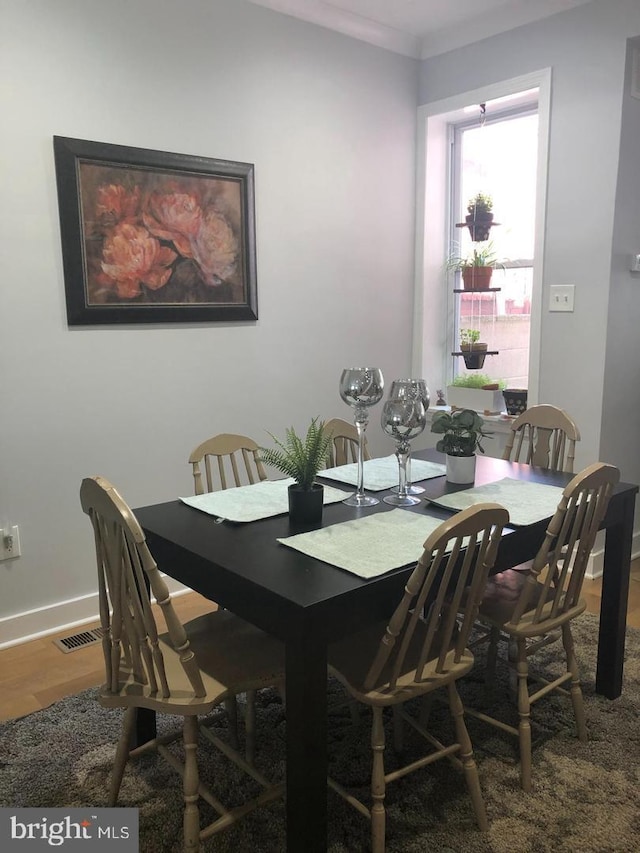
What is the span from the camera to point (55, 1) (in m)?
2.65

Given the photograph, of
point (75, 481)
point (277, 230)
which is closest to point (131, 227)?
point (277, 230)

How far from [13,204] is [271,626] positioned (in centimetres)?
195

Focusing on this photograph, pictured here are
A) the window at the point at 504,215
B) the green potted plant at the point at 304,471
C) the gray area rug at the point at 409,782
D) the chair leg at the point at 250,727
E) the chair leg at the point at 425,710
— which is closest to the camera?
the gray area rug at the point at 409,782

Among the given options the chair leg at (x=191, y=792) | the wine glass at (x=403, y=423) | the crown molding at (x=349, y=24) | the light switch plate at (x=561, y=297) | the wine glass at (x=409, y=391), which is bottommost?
the chair leg at (x=191, y=792)

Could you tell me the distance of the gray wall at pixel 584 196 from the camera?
3152 millimetres

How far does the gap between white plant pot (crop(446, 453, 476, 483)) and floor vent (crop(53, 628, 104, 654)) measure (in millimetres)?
1525

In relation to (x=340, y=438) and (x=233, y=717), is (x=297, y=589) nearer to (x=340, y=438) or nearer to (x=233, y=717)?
(x=233, y=717)

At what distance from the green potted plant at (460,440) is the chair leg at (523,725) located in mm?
570

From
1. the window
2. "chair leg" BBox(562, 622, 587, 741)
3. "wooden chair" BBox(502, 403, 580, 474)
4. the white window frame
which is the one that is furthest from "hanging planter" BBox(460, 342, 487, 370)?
"chair leg" BBox(562, 622, 587, 741)

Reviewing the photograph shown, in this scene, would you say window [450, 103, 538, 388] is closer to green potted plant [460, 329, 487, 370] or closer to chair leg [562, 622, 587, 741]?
green potted plant [460, 329, 487, 370]

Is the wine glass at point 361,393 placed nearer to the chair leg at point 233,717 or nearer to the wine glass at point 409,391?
the wine glass at point 409,391

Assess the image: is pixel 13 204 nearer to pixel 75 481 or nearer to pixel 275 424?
pixel 75 481

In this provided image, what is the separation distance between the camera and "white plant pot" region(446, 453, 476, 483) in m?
2.33

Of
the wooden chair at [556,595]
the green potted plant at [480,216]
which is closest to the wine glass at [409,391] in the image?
the wooden chair at [556,595]
